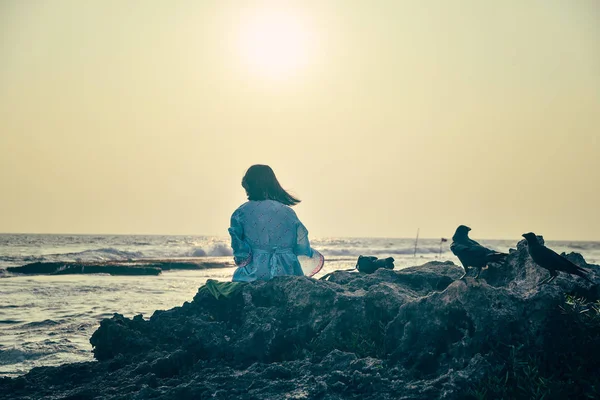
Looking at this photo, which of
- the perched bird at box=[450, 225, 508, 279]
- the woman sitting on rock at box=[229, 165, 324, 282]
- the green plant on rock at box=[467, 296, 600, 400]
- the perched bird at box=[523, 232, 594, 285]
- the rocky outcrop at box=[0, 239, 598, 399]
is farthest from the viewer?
the woman sitting on rock at box=[229, 165, 324, 282]

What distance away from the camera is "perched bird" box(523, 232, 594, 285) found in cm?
531

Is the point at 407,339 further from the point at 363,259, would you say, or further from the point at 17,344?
the point at 17,344

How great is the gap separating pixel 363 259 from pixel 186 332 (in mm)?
3082

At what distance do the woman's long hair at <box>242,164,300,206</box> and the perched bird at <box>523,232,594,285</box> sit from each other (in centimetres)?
369

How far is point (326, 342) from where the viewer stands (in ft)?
20.3

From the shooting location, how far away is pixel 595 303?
5562mm

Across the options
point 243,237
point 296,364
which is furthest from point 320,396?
point 243,237

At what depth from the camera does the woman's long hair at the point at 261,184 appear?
324 inches

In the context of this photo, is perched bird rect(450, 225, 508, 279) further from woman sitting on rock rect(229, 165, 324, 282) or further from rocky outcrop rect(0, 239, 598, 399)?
woman sitting on rock rect(229, 165, 324, 282)

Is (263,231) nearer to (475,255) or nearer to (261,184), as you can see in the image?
(261,184)

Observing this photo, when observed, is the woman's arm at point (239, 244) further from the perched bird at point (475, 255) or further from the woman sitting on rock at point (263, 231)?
the perched bird at point (475, 255)

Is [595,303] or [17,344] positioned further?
[17,344]

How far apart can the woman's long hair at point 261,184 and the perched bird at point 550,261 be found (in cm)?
369

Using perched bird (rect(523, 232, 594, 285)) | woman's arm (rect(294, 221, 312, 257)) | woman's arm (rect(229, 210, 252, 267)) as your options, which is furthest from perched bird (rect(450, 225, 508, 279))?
woman's arm (rect(229, 210, 252, 267))
